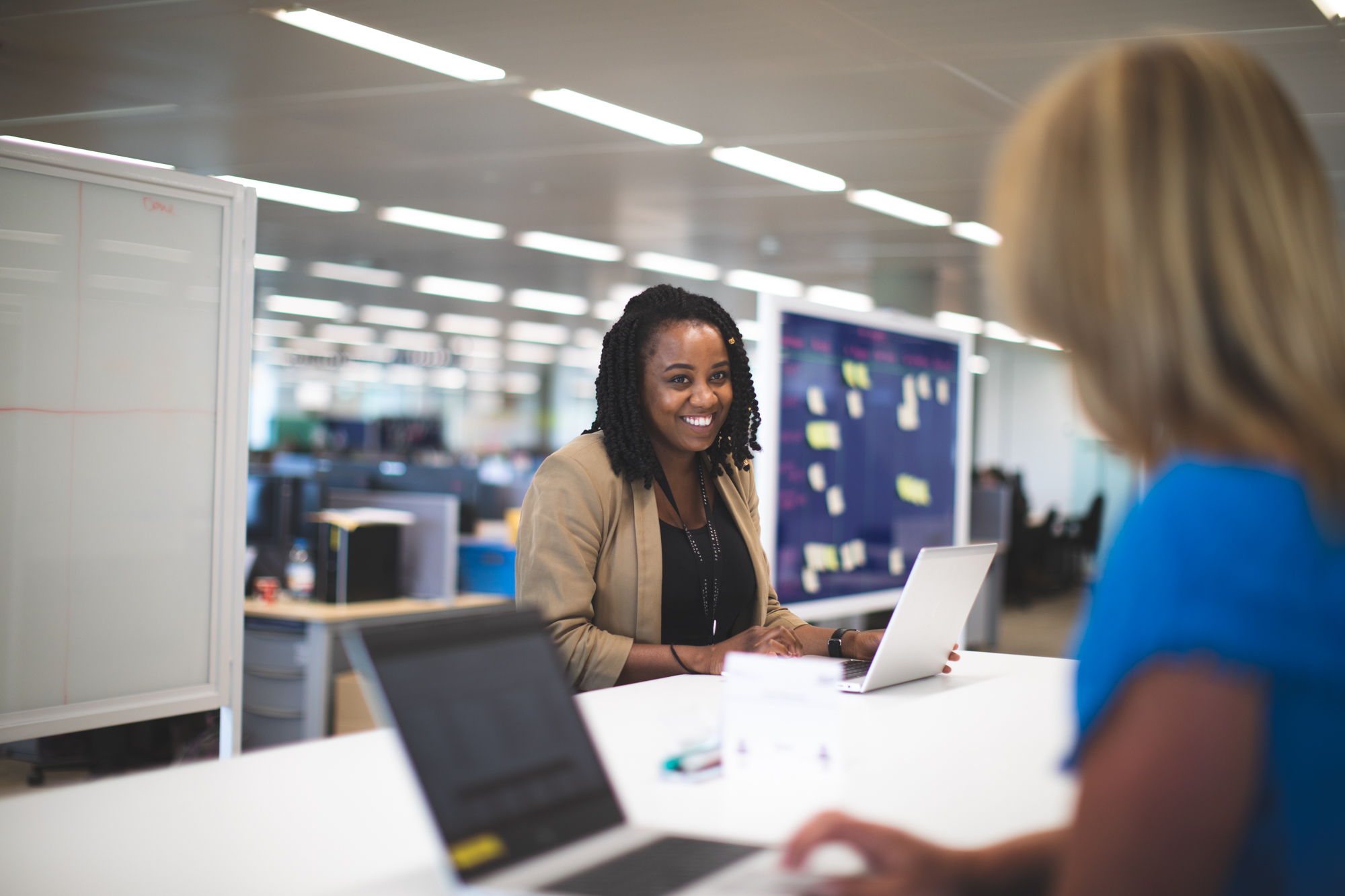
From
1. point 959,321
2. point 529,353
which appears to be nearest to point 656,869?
point 959,321

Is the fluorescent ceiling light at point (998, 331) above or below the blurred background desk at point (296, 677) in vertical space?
above

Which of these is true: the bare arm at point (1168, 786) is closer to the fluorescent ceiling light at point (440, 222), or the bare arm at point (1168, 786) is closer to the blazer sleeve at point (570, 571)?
the blazer sleeve at point (570, 571)

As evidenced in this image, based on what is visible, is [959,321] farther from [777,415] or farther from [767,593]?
[767,593]

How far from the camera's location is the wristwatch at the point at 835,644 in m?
2.14

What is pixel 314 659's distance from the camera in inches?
159

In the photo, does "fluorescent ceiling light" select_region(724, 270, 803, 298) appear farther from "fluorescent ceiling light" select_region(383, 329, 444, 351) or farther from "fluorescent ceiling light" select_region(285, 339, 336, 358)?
"fluorescent ceiling light" select_region(285, 339, 336, 358)

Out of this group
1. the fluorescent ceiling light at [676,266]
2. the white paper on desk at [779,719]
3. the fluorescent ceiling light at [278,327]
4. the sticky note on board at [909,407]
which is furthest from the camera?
the fluorescent ceiling light at [278,327]

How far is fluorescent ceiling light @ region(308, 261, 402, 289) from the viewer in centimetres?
1000

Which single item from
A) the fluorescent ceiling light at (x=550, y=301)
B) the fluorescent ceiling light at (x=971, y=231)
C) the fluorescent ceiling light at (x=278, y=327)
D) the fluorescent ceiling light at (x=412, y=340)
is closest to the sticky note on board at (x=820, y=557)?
the fluorescent ceiling light at (x=971, y=231)

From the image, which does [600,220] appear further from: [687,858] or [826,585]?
[687,858]

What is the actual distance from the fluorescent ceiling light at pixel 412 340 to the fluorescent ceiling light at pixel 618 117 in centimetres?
1050

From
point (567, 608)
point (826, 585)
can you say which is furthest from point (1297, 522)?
point (826, 585)

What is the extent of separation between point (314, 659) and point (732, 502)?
7.66ft

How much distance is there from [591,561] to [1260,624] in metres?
1.49
